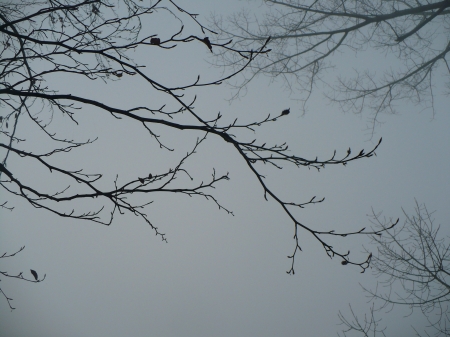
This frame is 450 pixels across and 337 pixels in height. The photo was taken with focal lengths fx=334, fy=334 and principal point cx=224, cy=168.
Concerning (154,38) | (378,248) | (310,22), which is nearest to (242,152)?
(154,38)

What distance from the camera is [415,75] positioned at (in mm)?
5117

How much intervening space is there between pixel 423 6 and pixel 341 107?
1692mm

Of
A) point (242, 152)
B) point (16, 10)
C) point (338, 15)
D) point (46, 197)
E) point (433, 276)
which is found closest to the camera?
point (242, 152)

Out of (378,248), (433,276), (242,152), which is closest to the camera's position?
(242,152)

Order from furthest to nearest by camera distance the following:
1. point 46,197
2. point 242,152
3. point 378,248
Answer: point 378,248
point 46,197
point 242,152

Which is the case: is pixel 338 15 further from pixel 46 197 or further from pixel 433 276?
pixel 46 197

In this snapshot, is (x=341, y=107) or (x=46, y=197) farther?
(x=341, y=107)

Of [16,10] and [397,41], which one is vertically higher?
[397,41]

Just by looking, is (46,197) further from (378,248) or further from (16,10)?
(378,248)

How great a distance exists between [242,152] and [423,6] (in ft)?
15.1

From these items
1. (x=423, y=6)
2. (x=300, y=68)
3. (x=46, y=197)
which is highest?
(x=423, y=6)

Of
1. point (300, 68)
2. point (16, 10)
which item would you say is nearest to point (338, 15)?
point (300, 68)

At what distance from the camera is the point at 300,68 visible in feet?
17.5

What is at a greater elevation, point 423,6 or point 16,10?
point 423,6
